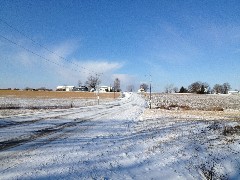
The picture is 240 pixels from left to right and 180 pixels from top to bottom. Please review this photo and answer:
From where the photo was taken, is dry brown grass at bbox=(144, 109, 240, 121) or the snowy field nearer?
the snowy field

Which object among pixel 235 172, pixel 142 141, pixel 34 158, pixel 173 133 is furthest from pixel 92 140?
pixel 235 172

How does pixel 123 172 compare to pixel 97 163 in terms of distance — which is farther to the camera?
pixel 97 163

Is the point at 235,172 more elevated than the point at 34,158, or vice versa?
the point at 34,158

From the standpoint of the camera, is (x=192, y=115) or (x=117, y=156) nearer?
(x=117, y=156)

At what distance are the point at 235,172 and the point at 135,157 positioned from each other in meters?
3.66

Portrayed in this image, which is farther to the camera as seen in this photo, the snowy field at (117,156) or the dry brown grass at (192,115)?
the dry brown grass at (192,115)

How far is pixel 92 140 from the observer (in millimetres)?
12039

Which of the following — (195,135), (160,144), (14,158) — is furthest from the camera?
(195,135)

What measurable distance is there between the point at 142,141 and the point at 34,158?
217 inches

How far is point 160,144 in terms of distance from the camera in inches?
460

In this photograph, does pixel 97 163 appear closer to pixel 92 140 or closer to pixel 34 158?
pixel 34 158

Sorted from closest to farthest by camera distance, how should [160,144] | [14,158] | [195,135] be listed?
[14,158] < [160,144] < [195,135]

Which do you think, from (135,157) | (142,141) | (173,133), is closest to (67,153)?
(135,157)

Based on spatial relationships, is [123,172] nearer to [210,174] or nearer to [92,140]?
[210,174]
